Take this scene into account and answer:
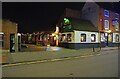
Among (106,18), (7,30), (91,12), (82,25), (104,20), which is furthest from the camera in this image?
(106,18)

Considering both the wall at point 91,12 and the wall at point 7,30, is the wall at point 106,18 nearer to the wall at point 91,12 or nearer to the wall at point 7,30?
the wall at point 91,12

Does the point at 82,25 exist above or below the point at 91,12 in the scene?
below

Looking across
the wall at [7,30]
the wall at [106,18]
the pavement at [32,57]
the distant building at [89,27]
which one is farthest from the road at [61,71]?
the wall at [106,18]

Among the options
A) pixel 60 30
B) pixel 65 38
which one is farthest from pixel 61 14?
pixel 65 38

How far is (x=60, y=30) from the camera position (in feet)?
136

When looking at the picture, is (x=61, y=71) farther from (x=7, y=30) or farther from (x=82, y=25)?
(x=82, y=25)

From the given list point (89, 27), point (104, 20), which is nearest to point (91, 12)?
point (104, 20)

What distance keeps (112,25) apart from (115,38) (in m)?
2.91

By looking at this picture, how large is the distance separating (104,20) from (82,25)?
619cm

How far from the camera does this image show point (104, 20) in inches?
1677

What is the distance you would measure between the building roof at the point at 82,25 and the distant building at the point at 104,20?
1161 mm

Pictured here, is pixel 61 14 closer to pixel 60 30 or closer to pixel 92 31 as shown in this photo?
pixel 60 30

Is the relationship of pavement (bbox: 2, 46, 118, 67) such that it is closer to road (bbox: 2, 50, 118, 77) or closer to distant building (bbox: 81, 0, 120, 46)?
road (bbox: 2, 50, 118, 77)

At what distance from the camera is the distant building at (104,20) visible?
41.2 metres
